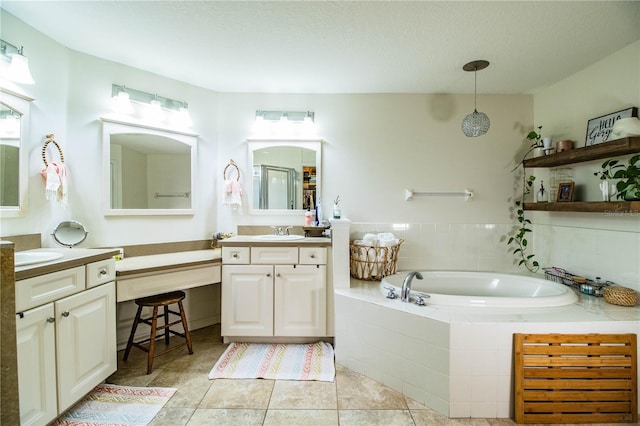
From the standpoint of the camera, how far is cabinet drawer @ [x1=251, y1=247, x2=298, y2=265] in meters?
2.35

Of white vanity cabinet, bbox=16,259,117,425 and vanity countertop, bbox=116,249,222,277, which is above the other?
vanity countertop, bbox=116,249,222,277

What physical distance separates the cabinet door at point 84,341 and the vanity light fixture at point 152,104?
145 cm

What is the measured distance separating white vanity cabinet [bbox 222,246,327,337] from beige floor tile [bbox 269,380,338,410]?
0.50 m

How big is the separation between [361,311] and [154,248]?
1843mm

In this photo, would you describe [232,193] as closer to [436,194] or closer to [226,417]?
[226,417]

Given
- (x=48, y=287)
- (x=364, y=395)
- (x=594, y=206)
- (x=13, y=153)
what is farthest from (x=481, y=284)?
(x=13, y=153)

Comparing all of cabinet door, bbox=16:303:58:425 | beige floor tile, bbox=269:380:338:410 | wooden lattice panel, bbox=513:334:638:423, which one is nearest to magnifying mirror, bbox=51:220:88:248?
cabinet door, bbox=16:303:58:425

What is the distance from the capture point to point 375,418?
1.57 metres

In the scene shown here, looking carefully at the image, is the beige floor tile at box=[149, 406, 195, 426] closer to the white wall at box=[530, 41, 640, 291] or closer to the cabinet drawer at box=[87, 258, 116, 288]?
the cabinet drawer at box=[87, 258, 116, 288]

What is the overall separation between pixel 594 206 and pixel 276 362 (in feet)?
8.29

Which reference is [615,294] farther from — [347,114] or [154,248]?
[154,248]

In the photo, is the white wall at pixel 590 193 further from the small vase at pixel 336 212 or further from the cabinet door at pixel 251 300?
the cabinet door at pixel 251 300

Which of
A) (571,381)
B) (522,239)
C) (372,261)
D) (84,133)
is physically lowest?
(571,381)

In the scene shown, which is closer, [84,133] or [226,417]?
[226,417]
